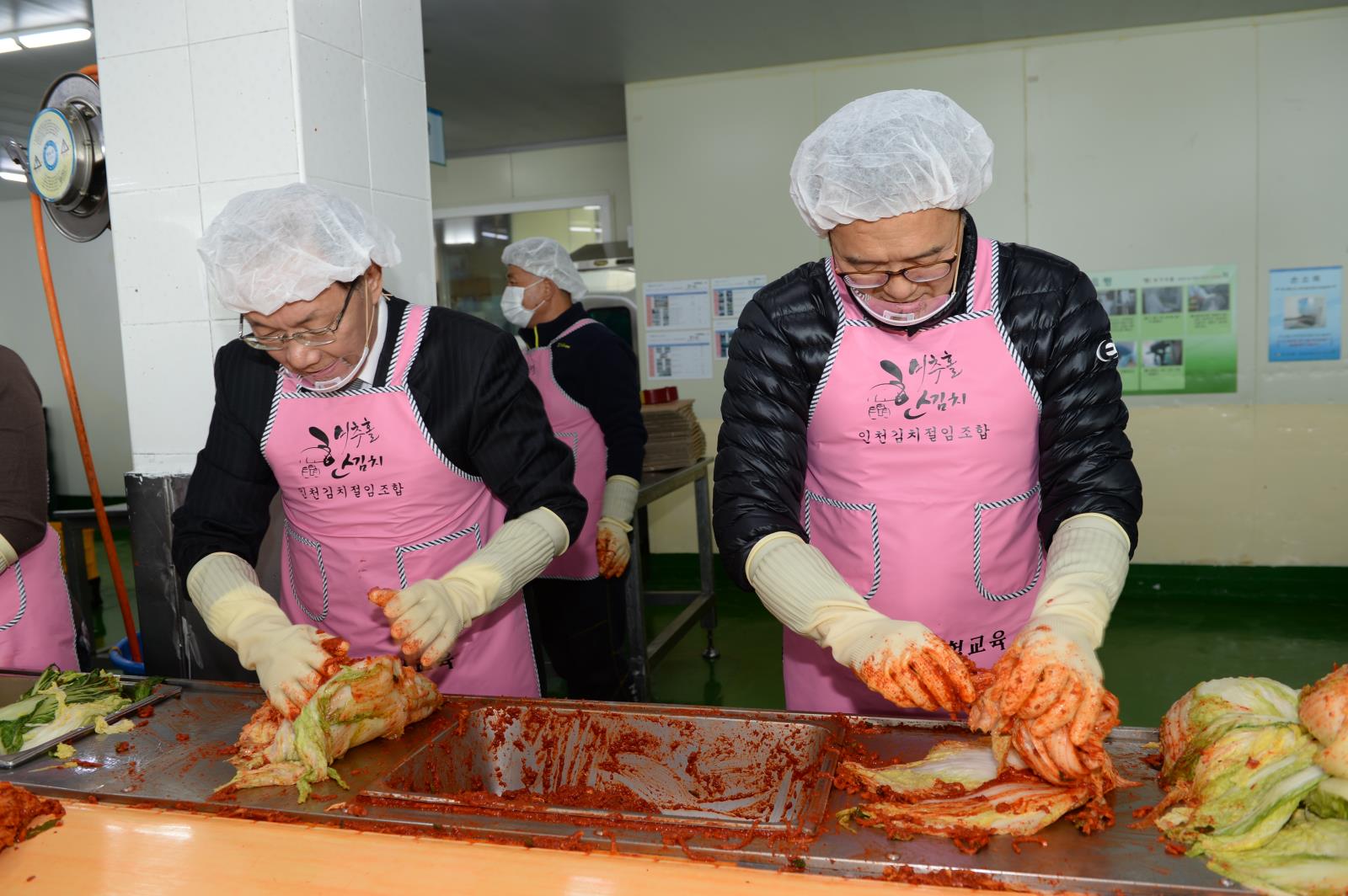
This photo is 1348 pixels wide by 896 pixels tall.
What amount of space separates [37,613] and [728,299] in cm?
462

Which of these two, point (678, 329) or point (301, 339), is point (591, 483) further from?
point (678, 329)

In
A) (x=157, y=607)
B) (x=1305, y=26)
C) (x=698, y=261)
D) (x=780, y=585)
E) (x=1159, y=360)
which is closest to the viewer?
(x=780, y=585)

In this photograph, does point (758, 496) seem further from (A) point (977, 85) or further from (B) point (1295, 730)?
(A) point (977, 85)

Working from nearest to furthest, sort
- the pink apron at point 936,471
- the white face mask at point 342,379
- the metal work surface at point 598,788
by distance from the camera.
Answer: the metal work surface at point 598,788 < the pink apron at point 936,471 < the white face mask at point 342,379

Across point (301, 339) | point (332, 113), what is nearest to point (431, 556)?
point (301, 339)

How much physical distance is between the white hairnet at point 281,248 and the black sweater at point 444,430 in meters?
0.23

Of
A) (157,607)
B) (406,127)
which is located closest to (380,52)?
(406,127)

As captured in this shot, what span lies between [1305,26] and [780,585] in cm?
562

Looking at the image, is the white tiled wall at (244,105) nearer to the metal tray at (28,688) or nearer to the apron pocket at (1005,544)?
the metal tray at (28,688)

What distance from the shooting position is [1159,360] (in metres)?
5.95

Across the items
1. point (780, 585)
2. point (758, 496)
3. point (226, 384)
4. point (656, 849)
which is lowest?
point (656, 849)

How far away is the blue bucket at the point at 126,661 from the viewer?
372cm

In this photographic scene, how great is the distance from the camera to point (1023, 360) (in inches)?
79.7

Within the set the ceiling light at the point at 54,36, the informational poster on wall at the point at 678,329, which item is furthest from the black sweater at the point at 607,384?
the ceiling light at the point at 54,36
